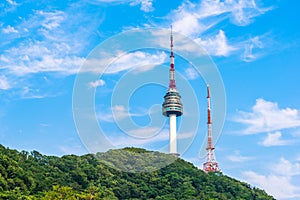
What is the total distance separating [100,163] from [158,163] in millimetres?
9605

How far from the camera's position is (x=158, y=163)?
60.6m

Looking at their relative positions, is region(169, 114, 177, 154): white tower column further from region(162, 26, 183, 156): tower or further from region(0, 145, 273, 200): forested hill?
region(0, 145, 273, 200): forested hill

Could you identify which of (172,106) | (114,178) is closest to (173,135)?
(172,106)

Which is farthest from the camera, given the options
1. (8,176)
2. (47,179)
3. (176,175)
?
(176,175)


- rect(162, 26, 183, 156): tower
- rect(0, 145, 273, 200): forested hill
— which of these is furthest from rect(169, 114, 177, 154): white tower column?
rect(0, 145, 273, 200): forested hill

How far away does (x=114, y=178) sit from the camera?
167ft

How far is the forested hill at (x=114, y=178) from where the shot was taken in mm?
39750

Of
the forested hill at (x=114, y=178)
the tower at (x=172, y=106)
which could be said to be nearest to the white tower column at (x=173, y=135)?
the tower at (x=172, y=106)

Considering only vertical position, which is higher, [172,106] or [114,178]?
[172,106]

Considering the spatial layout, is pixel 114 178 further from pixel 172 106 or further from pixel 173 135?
pixel 173 135

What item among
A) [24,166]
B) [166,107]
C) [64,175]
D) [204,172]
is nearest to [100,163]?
[64,175]

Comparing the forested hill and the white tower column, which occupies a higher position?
the white tower column

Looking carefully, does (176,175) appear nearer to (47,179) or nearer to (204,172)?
(204,172)

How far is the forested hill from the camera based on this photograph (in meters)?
39.8
